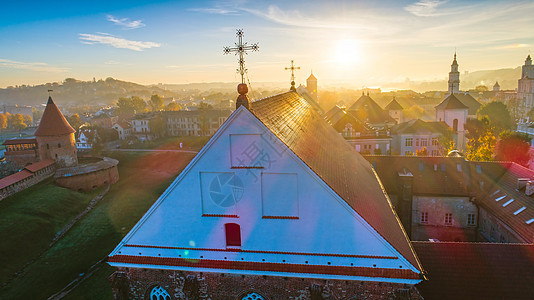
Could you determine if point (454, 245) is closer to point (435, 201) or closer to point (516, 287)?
point (516, 287)

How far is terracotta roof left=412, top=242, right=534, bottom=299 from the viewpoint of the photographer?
43.9 feet

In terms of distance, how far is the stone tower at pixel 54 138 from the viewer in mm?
57000

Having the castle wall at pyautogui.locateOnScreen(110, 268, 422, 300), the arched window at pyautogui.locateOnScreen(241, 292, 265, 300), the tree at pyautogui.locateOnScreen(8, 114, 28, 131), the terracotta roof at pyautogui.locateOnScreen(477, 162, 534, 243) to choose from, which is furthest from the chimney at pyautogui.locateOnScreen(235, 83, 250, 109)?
the tree at pyautogui.locateOnScreen(8, 114, 28, 131)

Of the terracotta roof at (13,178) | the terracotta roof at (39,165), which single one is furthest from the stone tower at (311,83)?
the terracotta roof at (13,178)

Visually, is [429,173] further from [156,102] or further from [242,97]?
[156,102]

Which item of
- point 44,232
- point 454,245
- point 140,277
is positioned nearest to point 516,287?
point 454,245

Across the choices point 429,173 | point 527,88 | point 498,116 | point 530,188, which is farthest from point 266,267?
point 527,88

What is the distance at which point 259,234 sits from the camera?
1241 centimetres

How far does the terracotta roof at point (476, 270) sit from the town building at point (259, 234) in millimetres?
2664

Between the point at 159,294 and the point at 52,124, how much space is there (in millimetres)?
55975

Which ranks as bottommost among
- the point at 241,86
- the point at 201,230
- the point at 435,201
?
the point at 435,201

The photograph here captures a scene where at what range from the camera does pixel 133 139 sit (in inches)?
4065

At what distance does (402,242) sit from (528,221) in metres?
14.3

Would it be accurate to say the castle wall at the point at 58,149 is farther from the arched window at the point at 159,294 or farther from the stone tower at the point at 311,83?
the stone tower at the point at 311,83
